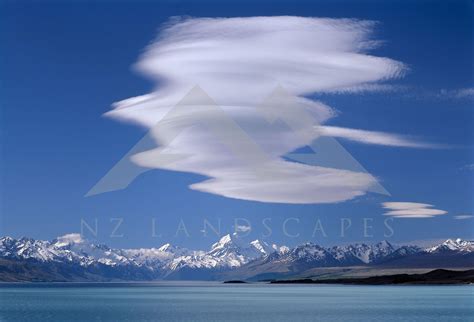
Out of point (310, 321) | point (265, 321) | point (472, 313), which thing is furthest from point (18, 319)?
point (472, 313)

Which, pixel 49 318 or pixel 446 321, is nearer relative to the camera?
pixel 446 321

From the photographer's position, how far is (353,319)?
116000mm

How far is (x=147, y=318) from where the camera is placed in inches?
4813

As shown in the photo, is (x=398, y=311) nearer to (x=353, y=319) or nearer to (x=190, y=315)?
(x=353, y=319)

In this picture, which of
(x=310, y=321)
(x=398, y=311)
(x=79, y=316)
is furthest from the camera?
(x=398, y=311)

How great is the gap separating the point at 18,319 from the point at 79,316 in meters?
12.5

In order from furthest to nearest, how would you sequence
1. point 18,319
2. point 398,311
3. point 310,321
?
1. point 398,311
2. point 18,319
3. point 310,321

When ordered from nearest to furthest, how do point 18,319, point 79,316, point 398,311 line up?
point 18,319
point 79,316
point 398,311

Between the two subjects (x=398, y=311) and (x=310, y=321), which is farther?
(x=398, y=311)

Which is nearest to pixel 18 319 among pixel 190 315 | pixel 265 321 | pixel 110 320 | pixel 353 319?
pixel 110 320

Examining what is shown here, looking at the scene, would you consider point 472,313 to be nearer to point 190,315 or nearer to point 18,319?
point 190,315

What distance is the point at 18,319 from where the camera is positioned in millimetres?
118625

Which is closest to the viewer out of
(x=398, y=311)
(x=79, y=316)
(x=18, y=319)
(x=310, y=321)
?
(x=310, y=321)

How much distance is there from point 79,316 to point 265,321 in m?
38.7
